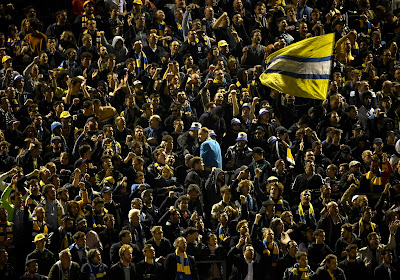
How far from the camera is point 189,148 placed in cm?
1989

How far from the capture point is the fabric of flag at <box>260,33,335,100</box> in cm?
1953

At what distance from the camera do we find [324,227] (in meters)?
18.8

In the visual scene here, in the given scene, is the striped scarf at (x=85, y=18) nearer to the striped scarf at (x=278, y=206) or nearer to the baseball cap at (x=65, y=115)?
the baseball cap at (x=65, y=115)

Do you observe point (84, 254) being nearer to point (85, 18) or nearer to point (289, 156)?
point (289, 156)

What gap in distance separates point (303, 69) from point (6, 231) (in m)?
6.18

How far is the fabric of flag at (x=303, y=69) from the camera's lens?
19531mm

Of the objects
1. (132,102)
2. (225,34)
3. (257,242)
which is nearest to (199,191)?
(257,242)

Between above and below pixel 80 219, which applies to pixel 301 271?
below

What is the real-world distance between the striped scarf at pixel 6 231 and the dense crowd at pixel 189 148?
3 cm

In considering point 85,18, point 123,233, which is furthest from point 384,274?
point 85,18

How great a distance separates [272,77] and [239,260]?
13.0ft

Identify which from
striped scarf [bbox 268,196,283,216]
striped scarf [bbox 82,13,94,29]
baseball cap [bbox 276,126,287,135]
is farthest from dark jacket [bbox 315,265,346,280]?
striped scarf [bbox 82,13,94,29]

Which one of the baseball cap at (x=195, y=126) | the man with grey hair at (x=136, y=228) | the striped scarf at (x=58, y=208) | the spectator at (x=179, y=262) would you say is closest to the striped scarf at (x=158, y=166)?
the baseball cap at (x=195, y=126)

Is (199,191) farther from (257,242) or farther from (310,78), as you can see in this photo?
(310,78)
